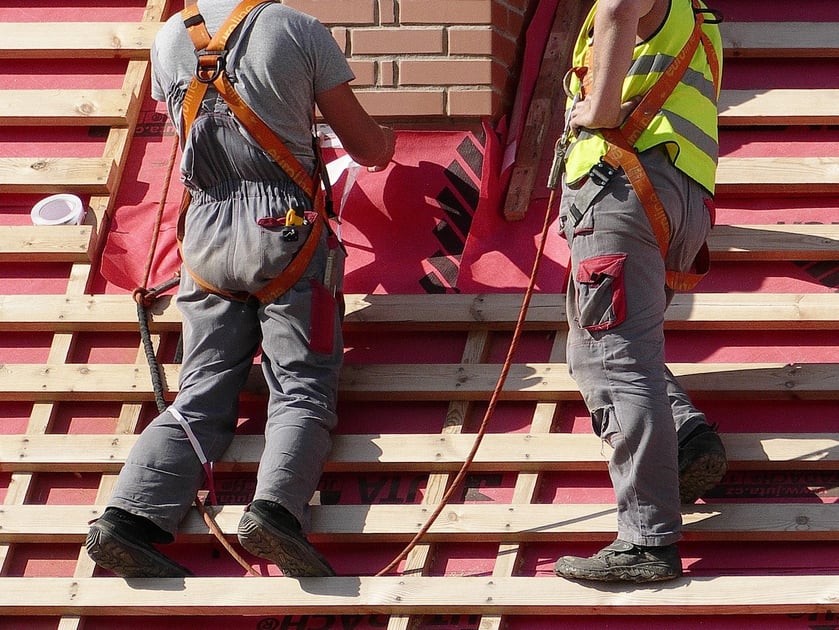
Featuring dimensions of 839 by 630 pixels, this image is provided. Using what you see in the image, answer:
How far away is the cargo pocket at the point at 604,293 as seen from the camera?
3.56 meters

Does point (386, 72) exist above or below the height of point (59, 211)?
above

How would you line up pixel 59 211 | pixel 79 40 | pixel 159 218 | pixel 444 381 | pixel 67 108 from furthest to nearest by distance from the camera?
pixel 79 40, pixel 67 108, pixel 59 211, pixel 159 218, pixel 444 381

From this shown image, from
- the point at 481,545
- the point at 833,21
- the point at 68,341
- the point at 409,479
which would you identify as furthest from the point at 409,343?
the point at 833,21

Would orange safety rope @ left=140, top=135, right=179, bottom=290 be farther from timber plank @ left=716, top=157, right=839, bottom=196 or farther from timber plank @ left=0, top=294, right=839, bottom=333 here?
timber plank @ left=716, top=157, right=839, bottom=196

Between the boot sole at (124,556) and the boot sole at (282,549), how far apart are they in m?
0.31

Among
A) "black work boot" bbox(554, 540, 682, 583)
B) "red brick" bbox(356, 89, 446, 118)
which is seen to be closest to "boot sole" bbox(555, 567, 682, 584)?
"black work boot" bbox(554, 540, 682, 583)

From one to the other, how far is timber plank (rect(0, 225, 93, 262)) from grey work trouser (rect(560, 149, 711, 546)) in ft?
6.51

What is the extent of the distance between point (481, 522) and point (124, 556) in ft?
3.62

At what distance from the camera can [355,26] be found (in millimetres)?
4848

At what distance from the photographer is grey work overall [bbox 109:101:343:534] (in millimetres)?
3857

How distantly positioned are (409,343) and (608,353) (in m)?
1.06

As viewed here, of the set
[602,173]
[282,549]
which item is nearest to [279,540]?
[282,549]

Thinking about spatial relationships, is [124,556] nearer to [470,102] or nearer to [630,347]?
[630,347]

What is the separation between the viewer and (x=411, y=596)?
3684mm
